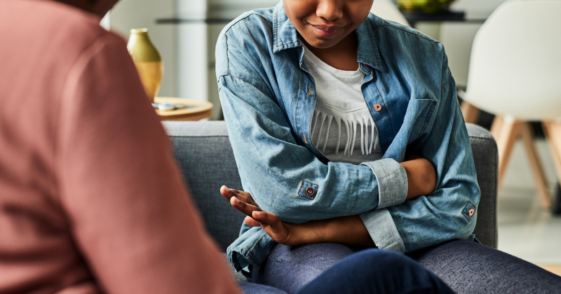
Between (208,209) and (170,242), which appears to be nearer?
(170,242)

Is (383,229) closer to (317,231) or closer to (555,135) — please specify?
(317,231)

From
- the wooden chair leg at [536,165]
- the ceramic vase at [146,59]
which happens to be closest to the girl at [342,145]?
the ceramic vase at [146,59]

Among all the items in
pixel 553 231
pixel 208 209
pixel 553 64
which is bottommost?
pixel 553 231

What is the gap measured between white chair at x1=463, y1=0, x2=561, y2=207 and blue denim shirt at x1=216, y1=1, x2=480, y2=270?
4.36ft

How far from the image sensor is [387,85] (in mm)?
1176

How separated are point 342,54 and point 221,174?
1.26ft

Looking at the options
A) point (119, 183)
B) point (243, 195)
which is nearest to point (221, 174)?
point (243, 195)

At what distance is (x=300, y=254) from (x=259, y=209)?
0.11 m

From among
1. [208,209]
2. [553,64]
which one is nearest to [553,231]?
[553,64]

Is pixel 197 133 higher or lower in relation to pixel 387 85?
lower

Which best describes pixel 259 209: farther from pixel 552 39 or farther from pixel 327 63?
pixel 552 39

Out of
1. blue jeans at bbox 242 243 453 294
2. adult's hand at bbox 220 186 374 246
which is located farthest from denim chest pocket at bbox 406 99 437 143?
blue jeans at bbox 242 243 453 294

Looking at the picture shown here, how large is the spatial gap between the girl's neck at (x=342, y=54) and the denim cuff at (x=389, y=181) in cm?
22

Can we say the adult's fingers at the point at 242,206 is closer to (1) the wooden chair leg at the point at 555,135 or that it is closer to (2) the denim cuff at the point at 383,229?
(2) the denim cuff at the point at 383,229
